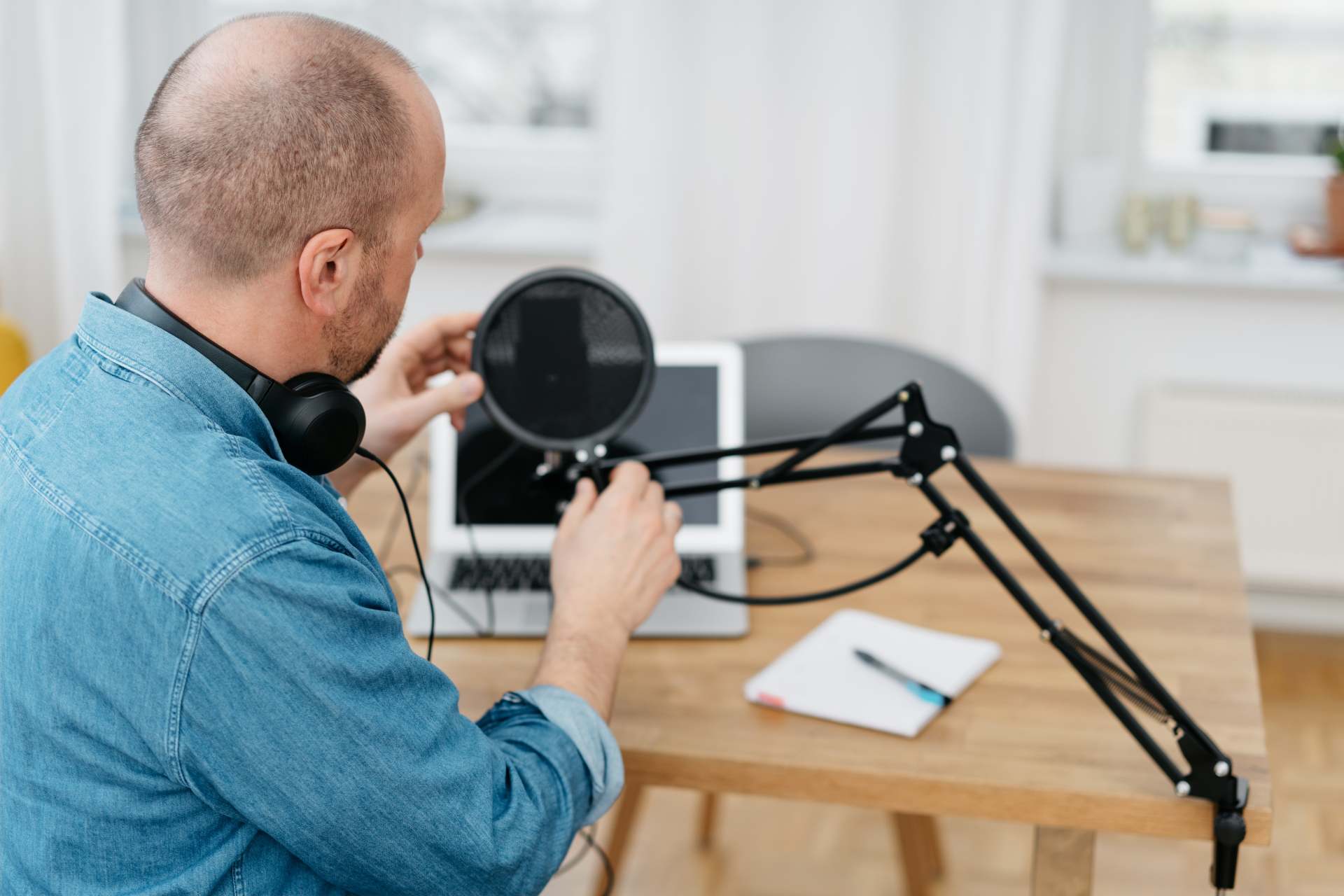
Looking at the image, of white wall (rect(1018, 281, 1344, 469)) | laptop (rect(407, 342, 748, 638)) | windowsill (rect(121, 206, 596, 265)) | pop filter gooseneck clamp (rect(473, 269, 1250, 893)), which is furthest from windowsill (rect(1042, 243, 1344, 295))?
pop filter gooseneck clamp (rect(473, 269, 1250, 893))

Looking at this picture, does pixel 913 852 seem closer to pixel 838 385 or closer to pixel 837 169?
pixel 838 385

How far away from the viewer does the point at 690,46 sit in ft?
9.54

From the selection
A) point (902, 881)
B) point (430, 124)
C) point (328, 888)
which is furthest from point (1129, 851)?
point (430, 124)

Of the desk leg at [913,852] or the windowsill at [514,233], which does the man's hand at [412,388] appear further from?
the windowsill at [514,233]

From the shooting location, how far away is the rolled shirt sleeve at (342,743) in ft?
2.86

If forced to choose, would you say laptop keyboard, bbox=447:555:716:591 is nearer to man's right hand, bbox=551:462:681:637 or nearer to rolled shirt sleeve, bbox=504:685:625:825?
man's right hand, bbox=551:462:681:637

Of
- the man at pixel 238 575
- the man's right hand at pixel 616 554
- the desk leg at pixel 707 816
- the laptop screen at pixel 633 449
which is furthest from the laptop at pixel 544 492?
the desk leg at pixel 707 816

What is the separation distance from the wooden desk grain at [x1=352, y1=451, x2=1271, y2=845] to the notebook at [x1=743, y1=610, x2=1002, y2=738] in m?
0.02

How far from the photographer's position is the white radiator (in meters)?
2.92

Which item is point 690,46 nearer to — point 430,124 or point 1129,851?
point 1129,851

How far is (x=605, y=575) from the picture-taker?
122cm

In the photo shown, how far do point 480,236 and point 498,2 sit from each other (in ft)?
2.00

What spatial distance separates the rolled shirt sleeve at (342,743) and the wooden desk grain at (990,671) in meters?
0.32

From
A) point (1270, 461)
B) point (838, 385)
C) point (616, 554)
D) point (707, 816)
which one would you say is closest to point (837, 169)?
point (838, 385)
